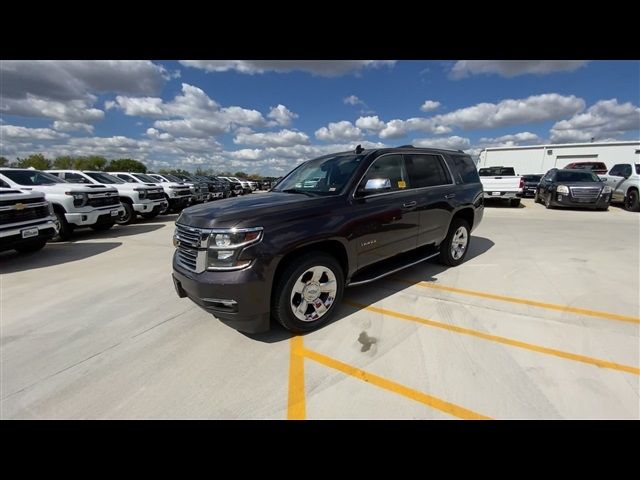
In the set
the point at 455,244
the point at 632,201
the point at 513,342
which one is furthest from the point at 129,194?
the point at 632,201

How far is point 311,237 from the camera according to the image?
2781 mm

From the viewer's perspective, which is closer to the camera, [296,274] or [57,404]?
[57,404]

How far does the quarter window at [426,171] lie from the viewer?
4.04 metres

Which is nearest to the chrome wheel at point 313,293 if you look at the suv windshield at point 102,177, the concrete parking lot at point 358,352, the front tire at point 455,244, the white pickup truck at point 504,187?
the concrete parking lot at point 358,352

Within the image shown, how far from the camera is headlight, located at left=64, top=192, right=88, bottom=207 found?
303 inches

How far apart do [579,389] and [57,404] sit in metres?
3.79

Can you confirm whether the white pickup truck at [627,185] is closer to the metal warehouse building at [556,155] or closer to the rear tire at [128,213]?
the metal warehouse building at [556,155]

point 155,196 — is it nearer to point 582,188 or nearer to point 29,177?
point 29,177

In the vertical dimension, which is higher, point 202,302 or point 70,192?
point 70,192

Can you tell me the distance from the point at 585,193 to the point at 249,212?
14622 millimetres

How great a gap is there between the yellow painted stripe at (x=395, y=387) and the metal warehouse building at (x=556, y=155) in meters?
34.9
